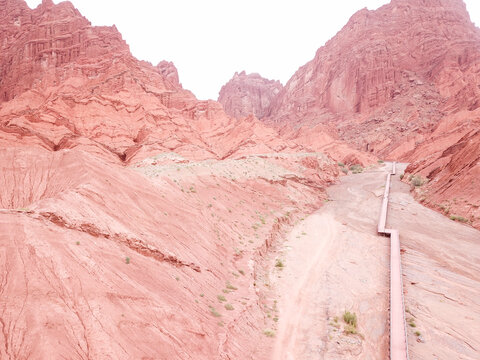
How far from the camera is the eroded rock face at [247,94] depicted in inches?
5655

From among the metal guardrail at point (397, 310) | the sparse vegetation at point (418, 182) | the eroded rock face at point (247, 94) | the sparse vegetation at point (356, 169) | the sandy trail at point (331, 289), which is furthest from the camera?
the eroded rock face at point (247, 94)

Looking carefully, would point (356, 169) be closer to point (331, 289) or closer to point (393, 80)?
point (331, 289)

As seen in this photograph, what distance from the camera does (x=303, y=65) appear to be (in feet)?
455

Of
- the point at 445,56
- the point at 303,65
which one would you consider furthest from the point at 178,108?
the point at 303,65

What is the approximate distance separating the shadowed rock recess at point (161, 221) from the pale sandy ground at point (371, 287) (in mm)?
110

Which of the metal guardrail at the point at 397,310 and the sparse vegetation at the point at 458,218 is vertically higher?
the sparse vegetation at the point at 458,218

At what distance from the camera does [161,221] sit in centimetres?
1368

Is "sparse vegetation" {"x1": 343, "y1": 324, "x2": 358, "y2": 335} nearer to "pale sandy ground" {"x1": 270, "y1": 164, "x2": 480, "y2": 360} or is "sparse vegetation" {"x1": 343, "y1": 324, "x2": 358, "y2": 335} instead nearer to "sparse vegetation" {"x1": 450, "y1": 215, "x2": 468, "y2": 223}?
"pale sandy ground" {"x1": 270, "y1": 164, "x2": 480, "y2": 360}

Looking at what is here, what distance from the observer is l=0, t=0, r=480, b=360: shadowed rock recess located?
7078mm

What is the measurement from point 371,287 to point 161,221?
10211 millimetres

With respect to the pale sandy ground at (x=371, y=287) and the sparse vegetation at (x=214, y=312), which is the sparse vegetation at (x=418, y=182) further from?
the sparse vegetation at (x=214, y=312)

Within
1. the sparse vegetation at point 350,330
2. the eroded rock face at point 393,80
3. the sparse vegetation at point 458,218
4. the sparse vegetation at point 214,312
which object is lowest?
the sparse vegetation at point 350,330

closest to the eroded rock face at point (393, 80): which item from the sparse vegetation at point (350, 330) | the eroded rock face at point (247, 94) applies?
the eroded rock face at point (247, 94)

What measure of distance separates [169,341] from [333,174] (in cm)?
4602
